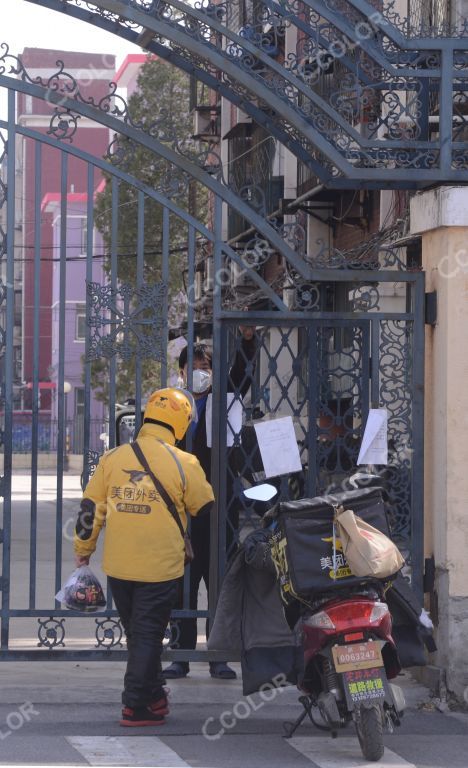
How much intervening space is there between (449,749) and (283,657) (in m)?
0.99

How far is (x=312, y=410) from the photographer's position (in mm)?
8398

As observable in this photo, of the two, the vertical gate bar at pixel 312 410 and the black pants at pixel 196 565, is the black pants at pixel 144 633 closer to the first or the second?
the black pants at pixel 196 565

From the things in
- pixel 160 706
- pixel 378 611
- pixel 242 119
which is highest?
pixel 242 119

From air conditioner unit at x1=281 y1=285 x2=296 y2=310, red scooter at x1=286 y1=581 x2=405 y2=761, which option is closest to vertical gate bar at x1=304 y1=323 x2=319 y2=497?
air conditioner unit at x1=281 y1=285 x2=296 y2=310

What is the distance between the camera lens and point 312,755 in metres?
6.86

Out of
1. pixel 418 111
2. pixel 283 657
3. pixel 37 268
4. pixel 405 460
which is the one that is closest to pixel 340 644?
pixel 283 657

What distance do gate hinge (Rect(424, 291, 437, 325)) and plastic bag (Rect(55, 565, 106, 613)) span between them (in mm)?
2658

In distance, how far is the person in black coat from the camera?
8492mm

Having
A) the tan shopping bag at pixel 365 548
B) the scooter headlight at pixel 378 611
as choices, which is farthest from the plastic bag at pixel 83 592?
the scooter headlight at pixel 378 611

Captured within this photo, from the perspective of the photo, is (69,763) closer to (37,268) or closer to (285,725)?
(285,725)

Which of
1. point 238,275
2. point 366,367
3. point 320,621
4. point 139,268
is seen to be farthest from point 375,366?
point 320,621

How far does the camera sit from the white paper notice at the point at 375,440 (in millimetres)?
8336

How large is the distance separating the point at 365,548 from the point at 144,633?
1.37 metres

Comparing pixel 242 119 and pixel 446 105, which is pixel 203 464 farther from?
pixel 242 119
